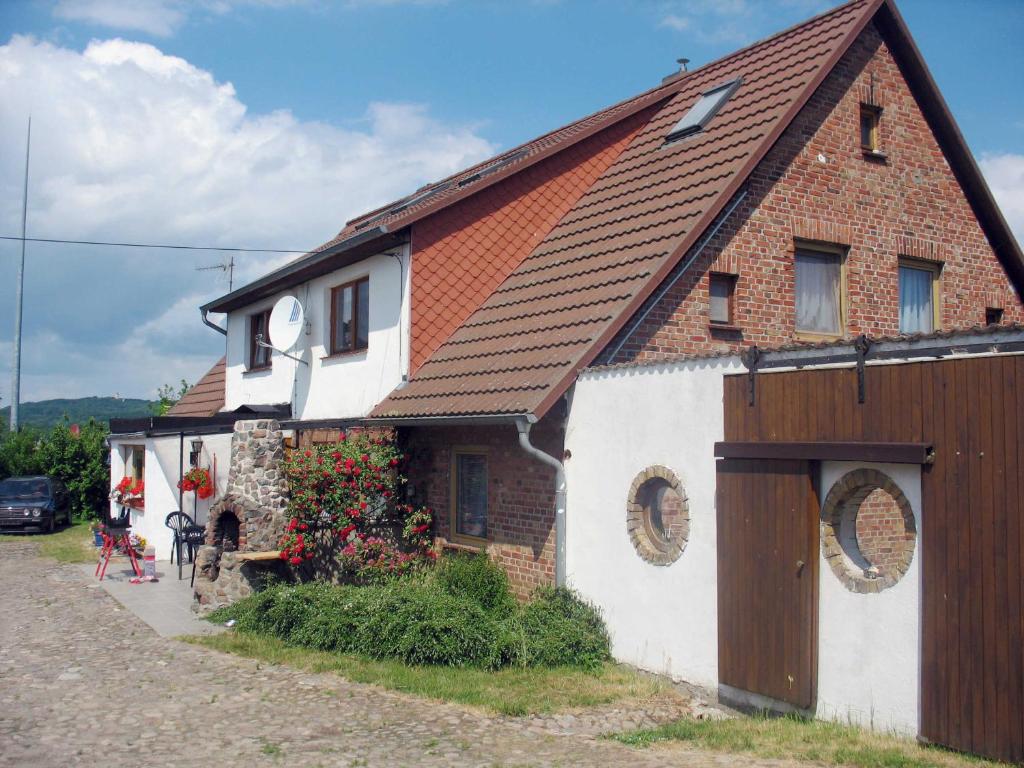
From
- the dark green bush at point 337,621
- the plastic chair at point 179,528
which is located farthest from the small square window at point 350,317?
the dark green bush at point 337,621

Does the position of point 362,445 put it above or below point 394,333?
below

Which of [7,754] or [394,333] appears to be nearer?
[7,754]

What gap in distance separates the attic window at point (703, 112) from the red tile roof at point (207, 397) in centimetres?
1176

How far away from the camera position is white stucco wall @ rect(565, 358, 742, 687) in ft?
29.0

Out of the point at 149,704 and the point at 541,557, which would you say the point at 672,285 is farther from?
the point at 149,704

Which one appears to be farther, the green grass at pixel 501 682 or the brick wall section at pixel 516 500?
the brick wall section at pixel 516 500

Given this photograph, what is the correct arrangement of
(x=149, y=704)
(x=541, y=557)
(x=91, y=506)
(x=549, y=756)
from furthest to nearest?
(x=91, y=506)
(x=541, y=557)
(x=149, y=704)
(x=549, y=756)

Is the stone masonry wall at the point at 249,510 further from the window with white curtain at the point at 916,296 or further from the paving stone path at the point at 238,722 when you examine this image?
the window with white curtain at the point at 916,296

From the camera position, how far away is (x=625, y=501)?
9.77 m

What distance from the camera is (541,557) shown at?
430 inches

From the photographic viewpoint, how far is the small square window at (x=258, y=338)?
62.7ft

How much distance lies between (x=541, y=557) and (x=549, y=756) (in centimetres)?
395

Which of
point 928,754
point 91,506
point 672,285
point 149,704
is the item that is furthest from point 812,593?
point 91,506

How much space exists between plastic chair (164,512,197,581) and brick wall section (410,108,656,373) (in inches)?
223
